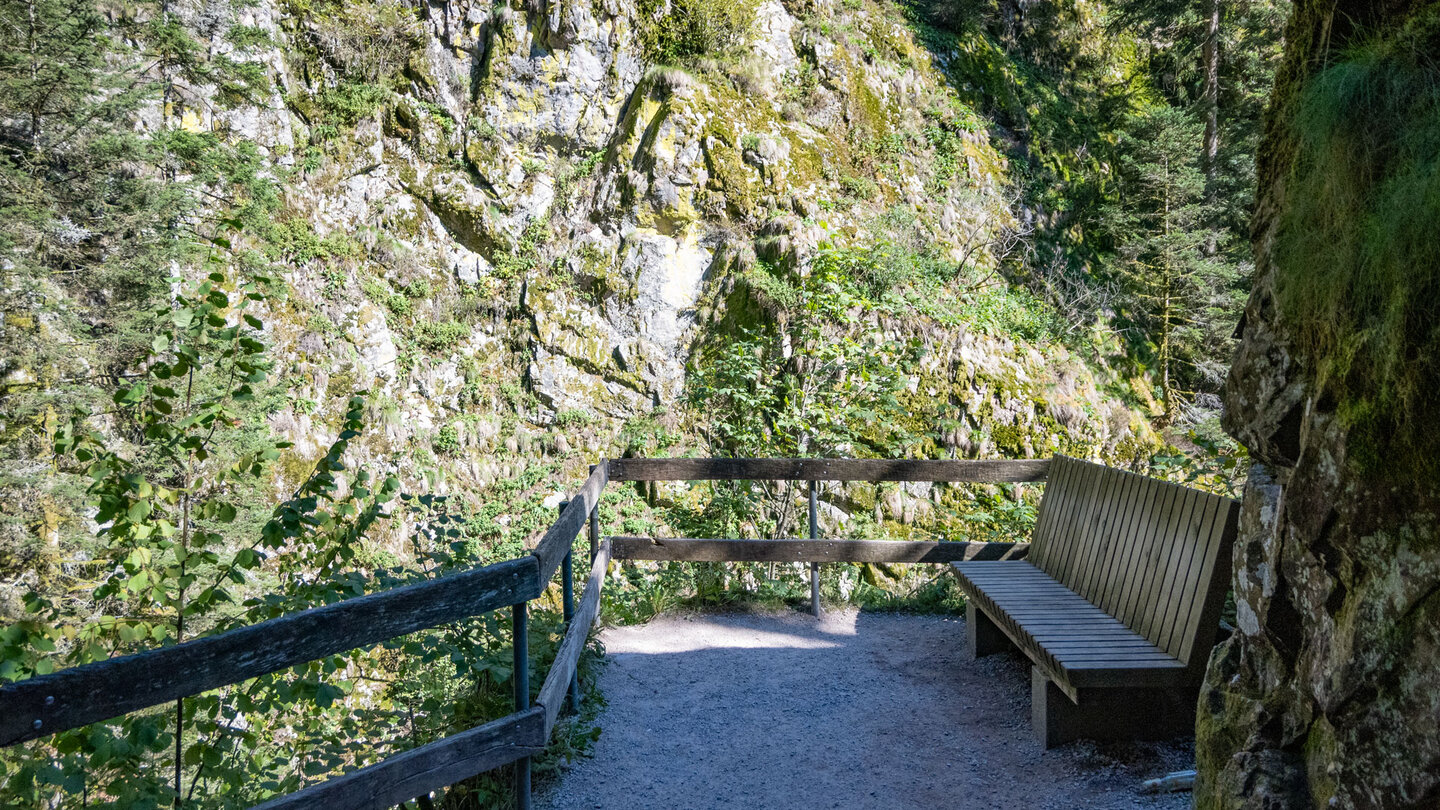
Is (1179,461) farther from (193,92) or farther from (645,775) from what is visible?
(193,92)

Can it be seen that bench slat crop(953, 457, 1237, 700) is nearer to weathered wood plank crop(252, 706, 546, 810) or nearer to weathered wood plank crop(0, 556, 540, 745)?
weathered wood plank crop(252, 706, 546, 810)

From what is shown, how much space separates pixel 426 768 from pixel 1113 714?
3200 millimetres

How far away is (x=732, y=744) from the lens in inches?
166

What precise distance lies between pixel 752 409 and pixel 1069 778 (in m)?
5.82

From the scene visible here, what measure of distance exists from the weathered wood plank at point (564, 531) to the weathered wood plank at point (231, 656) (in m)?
0.37

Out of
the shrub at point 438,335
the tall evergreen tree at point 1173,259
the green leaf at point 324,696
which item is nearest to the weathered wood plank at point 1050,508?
the green leaf at point 324,696

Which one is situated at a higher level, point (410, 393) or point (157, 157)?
point (157, 157)

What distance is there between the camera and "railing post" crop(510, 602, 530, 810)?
9.73ft

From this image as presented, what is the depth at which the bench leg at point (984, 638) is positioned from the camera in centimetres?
531

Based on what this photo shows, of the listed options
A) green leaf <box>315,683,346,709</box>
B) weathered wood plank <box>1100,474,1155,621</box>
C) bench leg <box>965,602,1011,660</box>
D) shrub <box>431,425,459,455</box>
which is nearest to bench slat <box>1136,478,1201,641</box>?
weathered wood plank <box>1100,474,1155,621</box>

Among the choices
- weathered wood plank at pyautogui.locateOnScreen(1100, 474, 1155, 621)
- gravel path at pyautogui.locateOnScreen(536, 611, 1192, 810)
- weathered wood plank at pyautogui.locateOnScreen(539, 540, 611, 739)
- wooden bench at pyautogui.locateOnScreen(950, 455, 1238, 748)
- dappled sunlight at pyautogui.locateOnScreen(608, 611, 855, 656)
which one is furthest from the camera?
dappled sunlight at pyautogui.locateOnScreen(608, 611, 855, 656)

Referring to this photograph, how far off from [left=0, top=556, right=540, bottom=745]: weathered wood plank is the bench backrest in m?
2.99

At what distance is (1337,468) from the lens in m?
2.38

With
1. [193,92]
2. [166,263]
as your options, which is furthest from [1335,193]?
[193,92]
